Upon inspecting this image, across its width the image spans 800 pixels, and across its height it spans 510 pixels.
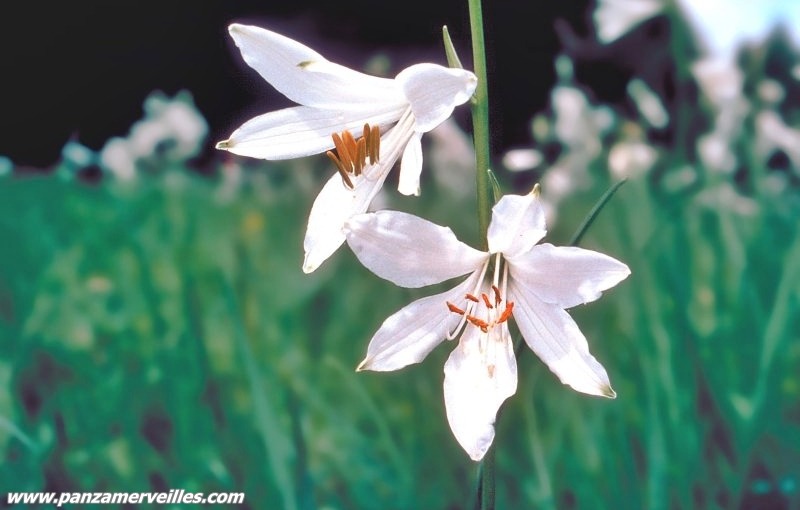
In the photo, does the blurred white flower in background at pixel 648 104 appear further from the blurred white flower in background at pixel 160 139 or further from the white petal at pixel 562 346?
the white petal at pixel 562 346

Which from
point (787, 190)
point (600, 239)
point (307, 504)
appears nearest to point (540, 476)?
point (307, 504)

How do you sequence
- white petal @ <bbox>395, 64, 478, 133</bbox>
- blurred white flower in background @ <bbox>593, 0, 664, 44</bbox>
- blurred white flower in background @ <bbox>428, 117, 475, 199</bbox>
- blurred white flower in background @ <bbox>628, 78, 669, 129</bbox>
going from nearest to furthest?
white petal @ <bbox>395, 64, 478, 133</bbox>
blurred white flower in background @ <bbox>593, 0, 664, 44</bbox>
blurred white flower in background @ <bbox>628, 78, 669, 129</bbox>
blurred white flower in background @ <bbox>428, 117, 475, 199</bbox>

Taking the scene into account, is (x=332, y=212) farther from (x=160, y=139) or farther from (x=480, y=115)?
(x=160, y=139)

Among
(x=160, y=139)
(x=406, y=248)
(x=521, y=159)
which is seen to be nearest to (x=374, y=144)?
(x=406, y=248)

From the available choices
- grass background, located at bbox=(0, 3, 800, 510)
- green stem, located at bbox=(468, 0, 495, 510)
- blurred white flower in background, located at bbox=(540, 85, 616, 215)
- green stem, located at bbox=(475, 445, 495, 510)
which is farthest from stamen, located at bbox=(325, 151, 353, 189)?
blurred white flower in background, located at bbox=(540, 85, 616, 215)

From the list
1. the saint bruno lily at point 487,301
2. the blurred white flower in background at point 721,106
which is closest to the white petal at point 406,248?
the saint bruno lily at point 487,301

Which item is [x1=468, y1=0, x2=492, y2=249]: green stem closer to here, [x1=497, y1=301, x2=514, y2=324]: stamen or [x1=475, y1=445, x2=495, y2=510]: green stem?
[x1=497, y1=301, x2=514, y2=324]: stamen
